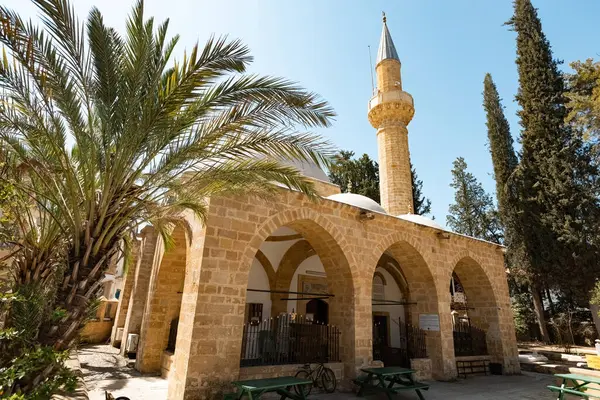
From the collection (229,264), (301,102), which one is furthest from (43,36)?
(229,264)

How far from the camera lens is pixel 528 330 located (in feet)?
53.2

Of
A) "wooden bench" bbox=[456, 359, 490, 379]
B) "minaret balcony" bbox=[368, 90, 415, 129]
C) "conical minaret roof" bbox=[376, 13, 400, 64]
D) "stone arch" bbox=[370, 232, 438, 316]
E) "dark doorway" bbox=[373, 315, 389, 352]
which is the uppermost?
"conical minaret roof" bbox=[376, 13, 400, 64]

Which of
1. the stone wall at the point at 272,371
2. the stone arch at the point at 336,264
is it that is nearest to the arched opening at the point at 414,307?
the stone arch at the point at 336,264

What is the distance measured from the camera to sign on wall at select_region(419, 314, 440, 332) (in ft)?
25.6

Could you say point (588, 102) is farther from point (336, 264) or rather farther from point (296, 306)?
point (296, 306)

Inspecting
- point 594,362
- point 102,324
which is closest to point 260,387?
point 594,362

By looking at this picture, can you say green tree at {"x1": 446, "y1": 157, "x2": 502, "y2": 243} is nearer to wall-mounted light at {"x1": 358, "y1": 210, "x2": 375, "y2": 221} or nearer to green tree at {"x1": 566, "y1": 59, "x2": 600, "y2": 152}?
green tree at {"x1": 566, "y1": 59, "x2": 600, "y2": 152}

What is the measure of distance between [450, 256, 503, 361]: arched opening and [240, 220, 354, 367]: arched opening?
4280mm

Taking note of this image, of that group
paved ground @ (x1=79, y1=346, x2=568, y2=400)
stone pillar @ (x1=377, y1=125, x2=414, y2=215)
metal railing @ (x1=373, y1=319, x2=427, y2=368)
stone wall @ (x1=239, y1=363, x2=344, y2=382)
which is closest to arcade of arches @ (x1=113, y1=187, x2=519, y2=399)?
stone wall @ (x1=239, y1=363, x2=344, y2=382)

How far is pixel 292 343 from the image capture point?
609 cm

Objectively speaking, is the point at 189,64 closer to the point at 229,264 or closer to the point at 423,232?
the point at 229,264

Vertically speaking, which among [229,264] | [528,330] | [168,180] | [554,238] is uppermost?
[554,238]

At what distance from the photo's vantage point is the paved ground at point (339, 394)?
541 centimetres

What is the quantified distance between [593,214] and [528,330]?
698 cm
